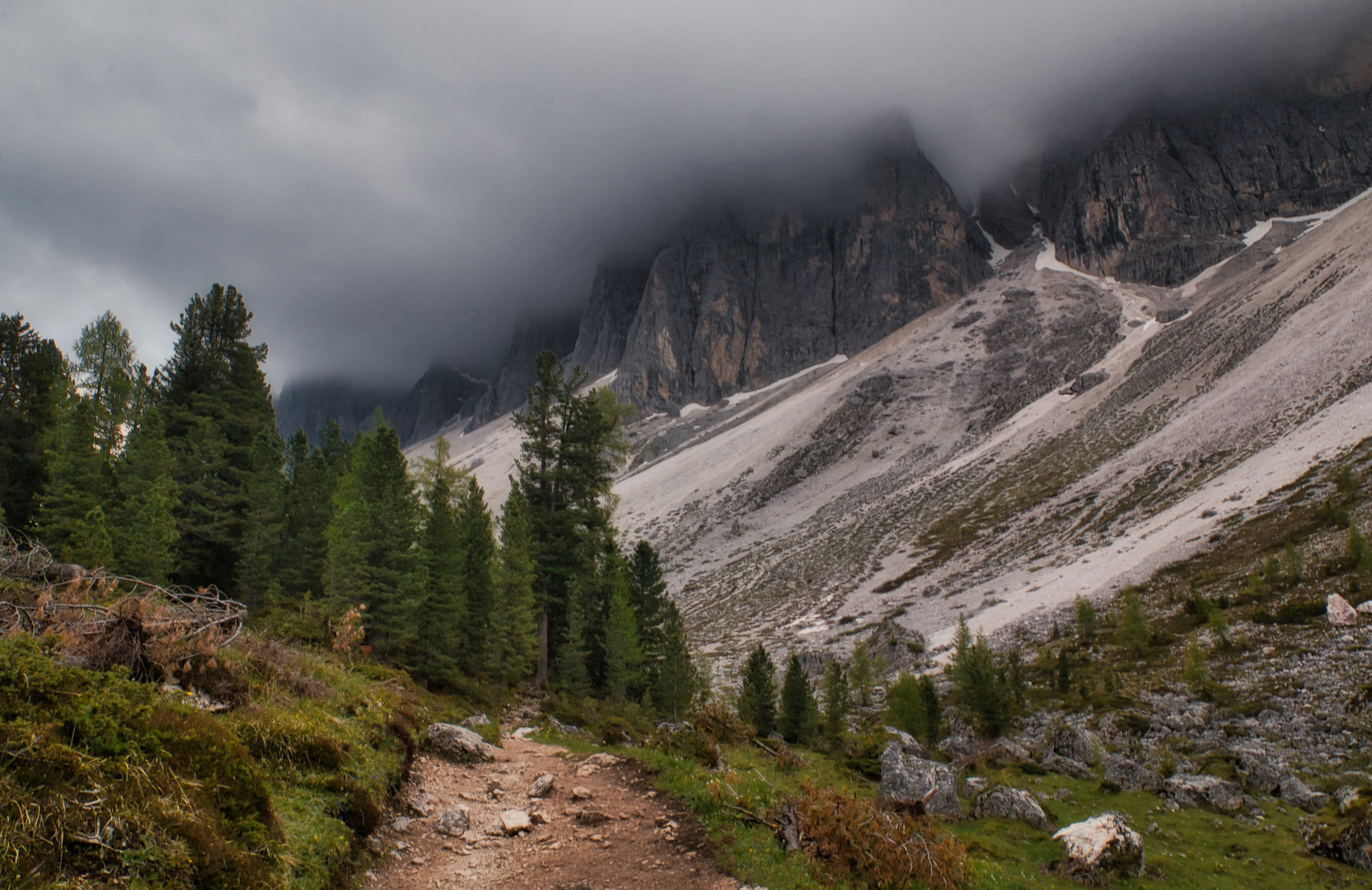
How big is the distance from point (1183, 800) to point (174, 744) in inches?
963

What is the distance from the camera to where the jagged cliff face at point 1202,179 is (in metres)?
148

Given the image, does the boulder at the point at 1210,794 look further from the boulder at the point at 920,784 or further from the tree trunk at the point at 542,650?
the tree trunk at the point at 542,650

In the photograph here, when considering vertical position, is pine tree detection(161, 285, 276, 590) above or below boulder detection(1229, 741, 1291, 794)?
above

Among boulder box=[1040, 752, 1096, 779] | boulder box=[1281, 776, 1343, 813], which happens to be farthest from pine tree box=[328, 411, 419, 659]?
boulder box=[1281, 776, 1343, 813]

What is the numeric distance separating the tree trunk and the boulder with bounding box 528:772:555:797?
55.9ft

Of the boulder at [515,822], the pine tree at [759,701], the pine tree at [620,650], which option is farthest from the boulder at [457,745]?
the pine tree at [759,701]

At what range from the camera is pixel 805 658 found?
48.3m

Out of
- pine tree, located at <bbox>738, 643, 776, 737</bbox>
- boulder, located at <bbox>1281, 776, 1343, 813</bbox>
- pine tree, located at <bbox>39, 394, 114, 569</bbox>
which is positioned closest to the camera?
boulder, located at <bbox>1281, 776, 1343, 813</bbox>

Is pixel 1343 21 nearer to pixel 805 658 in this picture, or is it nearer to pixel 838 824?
pixel 805 658

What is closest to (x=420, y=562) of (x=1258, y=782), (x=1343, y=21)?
(x=1258, y=782)

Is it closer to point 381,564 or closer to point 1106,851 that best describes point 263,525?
point 381,564

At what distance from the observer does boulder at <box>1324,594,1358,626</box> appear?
Result: 2925cm

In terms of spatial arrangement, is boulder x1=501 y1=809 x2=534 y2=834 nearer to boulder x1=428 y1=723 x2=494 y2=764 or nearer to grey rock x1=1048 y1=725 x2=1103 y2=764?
boulder x1=428 y1=723 x2=494 y2=764

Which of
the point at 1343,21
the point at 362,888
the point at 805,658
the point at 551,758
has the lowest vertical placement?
the point at 805,658
